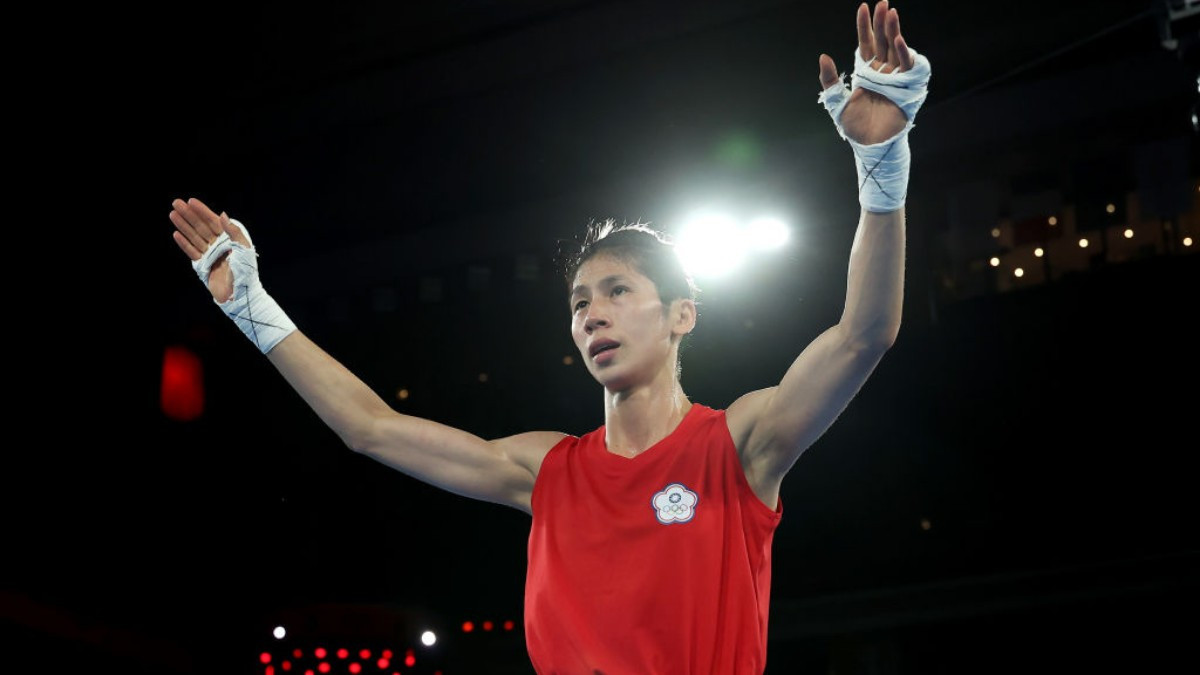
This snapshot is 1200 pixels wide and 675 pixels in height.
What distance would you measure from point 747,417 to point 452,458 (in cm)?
71

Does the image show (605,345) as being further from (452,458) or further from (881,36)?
(881,36)

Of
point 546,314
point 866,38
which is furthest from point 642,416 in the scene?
point 546,314

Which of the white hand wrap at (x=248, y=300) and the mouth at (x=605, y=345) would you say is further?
the white hand wrap at (x=248, y=300)

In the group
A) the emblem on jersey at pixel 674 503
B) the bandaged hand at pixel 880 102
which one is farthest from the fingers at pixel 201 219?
the bandaged hand at pixel 880 102

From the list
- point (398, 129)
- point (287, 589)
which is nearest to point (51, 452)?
point (287, 589)

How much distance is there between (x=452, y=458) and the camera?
2.72 meters

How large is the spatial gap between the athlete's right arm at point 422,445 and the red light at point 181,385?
4.92m

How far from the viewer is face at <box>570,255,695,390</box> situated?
262cm

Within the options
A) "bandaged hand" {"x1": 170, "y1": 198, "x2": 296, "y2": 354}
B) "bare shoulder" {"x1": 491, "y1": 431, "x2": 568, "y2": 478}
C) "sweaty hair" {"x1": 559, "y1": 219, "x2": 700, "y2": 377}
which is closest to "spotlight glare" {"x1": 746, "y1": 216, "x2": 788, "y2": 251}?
"sweaty hair" {"x1": 559, "y1": 219, "x2": 700, "y2": 377}

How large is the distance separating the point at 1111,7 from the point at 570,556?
411 centimetres

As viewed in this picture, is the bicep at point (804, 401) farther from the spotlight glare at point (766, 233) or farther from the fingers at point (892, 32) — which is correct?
the spotlight glare at point (766, 233)

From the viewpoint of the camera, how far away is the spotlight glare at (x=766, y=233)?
20.0ft

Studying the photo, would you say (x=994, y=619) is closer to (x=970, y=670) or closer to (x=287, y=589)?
(x=970, y=670)

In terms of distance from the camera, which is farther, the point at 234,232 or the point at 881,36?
the point at 234,232
